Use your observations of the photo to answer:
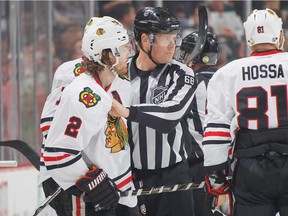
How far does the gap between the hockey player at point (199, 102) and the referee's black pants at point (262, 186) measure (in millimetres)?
832

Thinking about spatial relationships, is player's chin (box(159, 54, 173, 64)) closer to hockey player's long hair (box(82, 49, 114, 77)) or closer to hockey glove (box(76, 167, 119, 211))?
hockey player's long hair (box(82, 49, 114, 77))

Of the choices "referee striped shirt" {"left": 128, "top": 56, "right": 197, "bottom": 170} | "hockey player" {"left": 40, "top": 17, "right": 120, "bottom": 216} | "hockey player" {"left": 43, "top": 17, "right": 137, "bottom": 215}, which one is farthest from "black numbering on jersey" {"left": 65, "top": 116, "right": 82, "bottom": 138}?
"referee striped shirt" {"left": 128, "top": 56, "right": 197, "bottom": 170}

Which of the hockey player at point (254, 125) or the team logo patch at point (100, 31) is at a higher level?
the team logo patch at point (100, 31)

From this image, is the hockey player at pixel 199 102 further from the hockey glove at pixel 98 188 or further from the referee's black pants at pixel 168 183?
the hockey glove at pixel 98 188

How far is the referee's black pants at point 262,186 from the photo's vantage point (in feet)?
10.1

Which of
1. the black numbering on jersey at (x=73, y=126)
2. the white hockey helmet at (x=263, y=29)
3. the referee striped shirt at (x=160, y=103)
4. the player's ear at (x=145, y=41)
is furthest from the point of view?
the player's ear at (x=145, y=41)

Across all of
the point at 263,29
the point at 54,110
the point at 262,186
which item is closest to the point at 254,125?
the point at 262,186

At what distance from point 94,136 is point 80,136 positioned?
0.10 metres

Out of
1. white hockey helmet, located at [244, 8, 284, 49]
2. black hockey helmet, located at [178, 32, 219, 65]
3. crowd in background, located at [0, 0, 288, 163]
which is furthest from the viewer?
crowd in background, located at [0, 0, 288, 163]

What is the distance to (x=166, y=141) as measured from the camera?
3471 millimetres

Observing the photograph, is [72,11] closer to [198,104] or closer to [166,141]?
[198,104]

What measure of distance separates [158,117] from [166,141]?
214 mm

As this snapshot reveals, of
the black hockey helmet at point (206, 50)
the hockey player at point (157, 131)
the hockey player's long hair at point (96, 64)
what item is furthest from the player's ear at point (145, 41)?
the black hockey helmet at point (206, 50)

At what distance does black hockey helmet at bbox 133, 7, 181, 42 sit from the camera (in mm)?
3471
